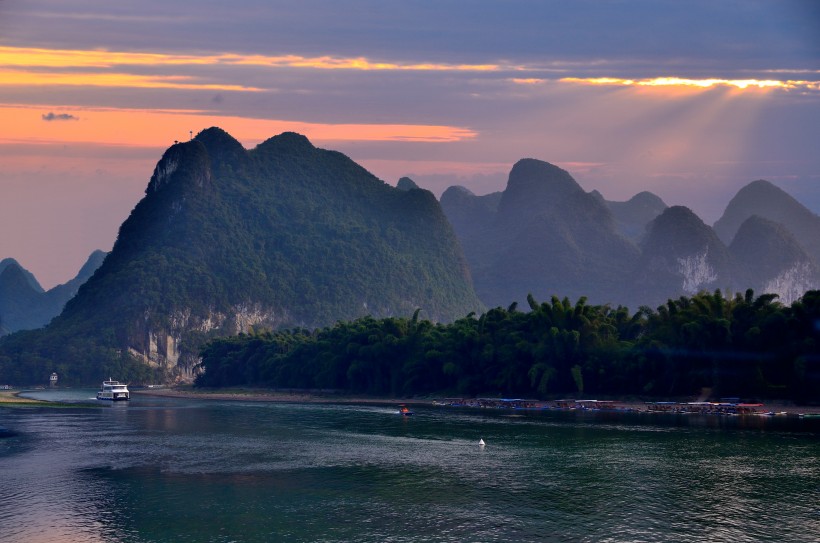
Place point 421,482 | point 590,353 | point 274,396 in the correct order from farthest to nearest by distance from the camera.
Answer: point 274,396 < point 590,353 < point 421,482

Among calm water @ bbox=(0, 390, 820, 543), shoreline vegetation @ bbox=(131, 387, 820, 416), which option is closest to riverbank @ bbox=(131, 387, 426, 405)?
shoreline vegetation @ bbox=(131, 387, 820, 416)

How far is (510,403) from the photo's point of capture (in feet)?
405

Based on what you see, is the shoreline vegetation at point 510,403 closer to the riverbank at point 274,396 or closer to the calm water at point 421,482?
the riverbank at point 274,396

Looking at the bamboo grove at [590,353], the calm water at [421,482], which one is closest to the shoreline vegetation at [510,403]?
the bamboo grove at [590,353]

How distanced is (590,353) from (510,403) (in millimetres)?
12821

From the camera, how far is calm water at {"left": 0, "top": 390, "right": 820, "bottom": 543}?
47000 millimetres

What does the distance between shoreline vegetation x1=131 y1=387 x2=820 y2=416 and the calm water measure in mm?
7165

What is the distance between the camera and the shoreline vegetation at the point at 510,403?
10325 cm

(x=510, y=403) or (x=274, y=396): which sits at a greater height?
(x=510, y=403)

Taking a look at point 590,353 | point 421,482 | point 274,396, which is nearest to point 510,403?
point 590,353

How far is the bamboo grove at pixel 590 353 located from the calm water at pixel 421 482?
40.6 feet

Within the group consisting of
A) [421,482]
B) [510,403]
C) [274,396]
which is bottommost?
[421,482]

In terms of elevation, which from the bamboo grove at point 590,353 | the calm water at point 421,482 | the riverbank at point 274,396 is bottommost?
the calm water at point 421,482

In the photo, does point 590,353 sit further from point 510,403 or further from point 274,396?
point 274,396
